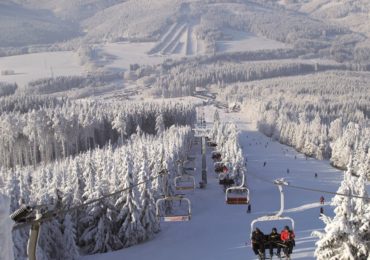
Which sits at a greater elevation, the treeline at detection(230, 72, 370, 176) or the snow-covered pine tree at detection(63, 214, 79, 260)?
the snow-covered pine tree at detection(63, 214, 79, 260)

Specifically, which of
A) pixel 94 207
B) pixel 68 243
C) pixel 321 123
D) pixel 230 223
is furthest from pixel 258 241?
pixel 321 123

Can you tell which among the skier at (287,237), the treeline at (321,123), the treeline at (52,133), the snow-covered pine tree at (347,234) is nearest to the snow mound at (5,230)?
the skier at (287,237)

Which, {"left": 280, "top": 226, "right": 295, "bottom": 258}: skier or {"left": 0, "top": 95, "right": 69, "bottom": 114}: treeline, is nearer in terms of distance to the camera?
{"left": 280, "top": 226, "right": 295, "bottom": 258}: skier

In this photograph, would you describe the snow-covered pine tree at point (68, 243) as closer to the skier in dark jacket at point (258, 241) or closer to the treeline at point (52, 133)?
the skier in dark jacket at point (258, 241)

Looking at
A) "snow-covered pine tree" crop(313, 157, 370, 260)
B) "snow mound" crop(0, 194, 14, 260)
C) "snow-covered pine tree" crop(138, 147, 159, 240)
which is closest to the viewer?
"snow mound" crop(0, 194, 14, 260)

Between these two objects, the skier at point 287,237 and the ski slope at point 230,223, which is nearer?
the skier at point 287,237

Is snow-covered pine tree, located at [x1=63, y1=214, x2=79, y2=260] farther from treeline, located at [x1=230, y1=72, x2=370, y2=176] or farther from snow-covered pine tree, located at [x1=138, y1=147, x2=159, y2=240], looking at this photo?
treeline, located at [x1=230, y1=72, x2=370, y2=176]

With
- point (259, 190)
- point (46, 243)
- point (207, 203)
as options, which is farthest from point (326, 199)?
point (46, 243)

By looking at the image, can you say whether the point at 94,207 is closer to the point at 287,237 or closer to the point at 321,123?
the point at 287,237

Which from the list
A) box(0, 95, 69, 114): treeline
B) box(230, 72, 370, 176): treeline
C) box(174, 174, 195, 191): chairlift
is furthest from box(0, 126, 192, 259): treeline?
box(0, 95, 69, 114): treeline
